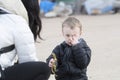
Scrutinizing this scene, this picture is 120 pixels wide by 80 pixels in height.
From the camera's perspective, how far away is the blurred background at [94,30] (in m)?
6.63

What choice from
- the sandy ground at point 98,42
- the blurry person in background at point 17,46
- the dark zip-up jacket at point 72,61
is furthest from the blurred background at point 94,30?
the blurry person in background at point 17,46

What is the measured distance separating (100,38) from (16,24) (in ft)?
19.2

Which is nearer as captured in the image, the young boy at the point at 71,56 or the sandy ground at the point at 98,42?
the young boy at the point at 71,56

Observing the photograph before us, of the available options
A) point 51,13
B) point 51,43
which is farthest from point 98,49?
point 51,13

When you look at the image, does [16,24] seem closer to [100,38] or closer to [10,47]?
[10,47]

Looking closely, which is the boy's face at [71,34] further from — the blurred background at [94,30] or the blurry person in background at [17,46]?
the blurred background at [94,30]

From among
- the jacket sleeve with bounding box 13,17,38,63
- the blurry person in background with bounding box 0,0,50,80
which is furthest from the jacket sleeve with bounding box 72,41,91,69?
the jacket sleeve with bounding box 13,17,38,63

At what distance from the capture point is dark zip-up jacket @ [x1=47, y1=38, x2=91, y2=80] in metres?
4.07

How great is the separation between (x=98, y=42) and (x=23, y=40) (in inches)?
209

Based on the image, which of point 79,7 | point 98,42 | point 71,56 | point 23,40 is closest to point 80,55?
point 71,56

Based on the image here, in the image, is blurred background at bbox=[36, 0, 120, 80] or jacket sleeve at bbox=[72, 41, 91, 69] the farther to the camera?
blurred background at bbox=[36, 0, 120, 80]

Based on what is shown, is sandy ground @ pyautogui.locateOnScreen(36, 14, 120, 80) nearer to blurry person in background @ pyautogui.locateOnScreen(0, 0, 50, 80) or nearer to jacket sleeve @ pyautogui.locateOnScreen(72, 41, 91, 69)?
jacket sleeve @ pyautogui.locateOnScreen(72, 41, 91, 69)

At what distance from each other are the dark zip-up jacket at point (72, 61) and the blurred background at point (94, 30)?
1763 millimetres

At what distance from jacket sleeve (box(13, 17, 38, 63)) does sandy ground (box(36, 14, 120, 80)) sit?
2.27m
